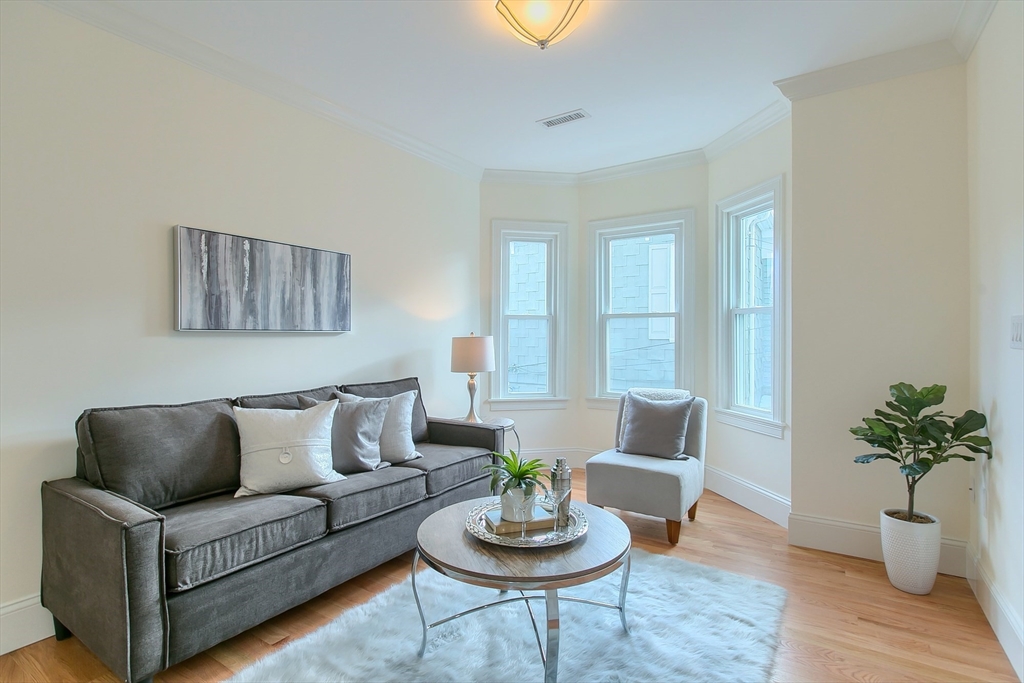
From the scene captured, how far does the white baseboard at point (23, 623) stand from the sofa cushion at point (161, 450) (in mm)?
583

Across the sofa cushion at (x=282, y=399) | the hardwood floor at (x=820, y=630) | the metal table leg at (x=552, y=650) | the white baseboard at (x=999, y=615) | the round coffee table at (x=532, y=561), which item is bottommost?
the hardwood floor at (x=820, y=630)

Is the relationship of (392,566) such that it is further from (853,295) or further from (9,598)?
(853,295)

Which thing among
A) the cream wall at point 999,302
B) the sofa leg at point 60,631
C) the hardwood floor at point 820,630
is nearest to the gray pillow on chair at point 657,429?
the hardwood floor at point 820,630

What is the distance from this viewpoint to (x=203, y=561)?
1942 mm

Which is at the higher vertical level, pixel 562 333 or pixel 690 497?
pixel 562 333

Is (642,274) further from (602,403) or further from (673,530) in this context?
(673,530)

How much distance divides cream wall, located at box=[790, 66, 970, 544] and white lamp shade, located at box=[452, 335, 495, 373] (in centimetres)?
213

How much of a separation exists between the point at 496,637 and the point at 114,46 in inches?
126

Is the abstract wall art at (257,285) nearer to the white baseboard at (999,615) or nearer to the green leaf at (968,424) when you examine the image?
the green leaf at (968,424)

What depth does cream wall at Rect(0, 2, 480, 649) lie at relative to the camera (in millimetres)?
2201

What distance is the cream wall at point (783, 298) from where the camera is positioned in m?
3.54

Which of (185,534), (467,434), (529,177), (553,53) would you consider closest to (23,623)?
(185,534)

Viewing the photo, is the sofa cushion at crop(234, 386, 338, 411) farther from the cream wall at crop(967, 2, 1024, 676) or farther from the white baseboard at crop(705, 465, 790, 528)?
the cream wall at crop(967, 2, 1024, 676)

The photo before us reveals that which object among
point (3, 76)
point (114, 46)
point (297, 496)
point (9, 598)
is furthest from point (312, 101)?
point (9, 598)
